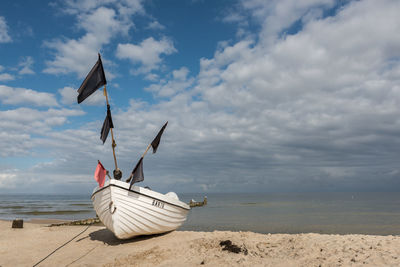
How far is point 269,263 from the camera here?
738 centimetres

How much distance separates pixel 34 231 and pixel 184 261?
1130 cm

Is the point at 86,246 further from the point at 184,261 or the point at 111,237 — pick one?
the point at 184,261

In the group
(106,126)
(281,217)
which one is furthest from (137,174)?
(281,217)

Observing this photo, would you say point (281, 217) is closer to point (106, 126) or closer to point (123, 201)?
point (123, 201)

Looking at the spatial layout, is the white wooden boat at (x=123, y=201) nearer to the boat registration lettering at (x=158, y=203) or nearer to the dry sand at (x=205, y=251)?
the boat registration lettering at (x=158, y=203)

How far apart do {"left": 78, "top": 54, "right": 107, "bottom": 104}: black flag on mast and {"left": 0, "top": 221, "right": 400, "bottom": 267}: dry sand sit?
19.0ft

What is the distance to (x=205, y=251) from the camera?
9.24 meters

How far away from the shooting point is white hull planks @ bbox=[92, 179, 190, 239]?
10.3 m

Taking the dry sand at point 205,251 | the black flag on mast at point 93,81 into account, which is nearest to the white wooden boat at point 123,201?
the black flag on mast at point 93,81

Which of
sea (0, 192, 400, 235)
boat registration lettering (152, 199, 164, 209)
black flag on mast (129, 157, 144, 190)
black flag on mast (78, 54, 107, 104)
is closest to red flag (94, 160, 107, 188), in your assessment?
black flag on mast (129, 157, 144, 190)

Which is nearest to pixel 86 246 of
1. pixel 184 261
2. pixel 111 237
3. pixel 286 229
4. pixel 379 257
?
pixel 111 237

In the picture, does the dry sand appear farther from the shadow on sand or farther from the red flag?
the red flag

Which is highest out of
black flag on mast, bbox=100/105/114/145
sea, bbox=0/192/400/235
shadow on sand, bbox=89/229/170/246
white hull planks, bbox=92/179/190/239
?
black flag on mast, bbox=100/105/114/145

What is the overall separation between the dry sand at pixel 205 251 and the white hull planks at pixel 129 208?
2.35 feet
